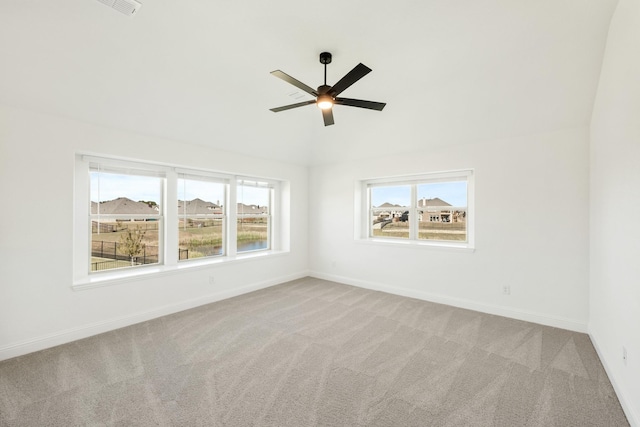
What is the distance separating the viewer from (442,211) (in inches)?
182

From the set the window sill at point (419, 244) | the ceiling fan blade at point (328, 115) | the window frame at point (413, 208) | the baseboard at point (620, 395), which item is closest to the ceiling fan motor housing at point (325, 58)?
the ceiling fan blade at point (328, 115)

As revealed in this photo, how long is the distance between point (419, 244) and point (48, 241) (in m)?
4.78

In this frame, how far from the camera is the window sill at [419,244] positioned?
4145 mm

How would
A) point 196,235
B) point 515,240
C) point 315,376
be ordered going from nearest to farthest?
point 315,376
point 515,240
point 196,235

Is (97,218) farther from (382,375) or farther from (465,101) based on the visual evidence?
(465,101)

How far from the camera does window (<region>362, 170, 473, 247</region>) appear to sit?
14.5 ft

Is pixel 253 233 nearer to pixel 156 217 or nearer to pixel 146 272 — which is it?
pixel 156 217

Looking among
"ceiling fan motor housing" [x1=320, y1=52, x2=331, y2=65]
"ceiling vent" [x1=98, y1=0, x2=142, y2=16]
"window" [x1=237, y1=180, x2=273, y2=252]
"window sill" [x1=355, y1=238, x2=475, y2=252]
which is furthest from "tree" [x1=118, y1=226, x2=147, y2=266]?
"window sill" [x1=355, y1=238, x2=475, y2=252]

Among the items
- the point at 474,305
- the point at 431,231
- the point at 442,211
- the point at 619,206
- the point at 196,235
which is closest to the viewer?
the point at 619,206

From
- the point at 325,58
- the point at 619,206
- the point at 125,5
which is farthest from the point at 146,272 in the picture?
the point at 619,206

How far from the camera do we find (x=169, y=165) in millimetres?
3938

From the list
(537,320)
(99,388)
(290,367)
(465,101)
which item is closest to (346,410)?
(290,367)

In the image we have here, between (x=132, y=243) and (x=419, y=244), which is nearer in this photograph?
(x=132, y=243)

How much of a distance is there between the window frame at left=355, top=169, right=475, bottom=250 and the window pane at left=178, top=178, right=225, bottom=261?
2.53 m
